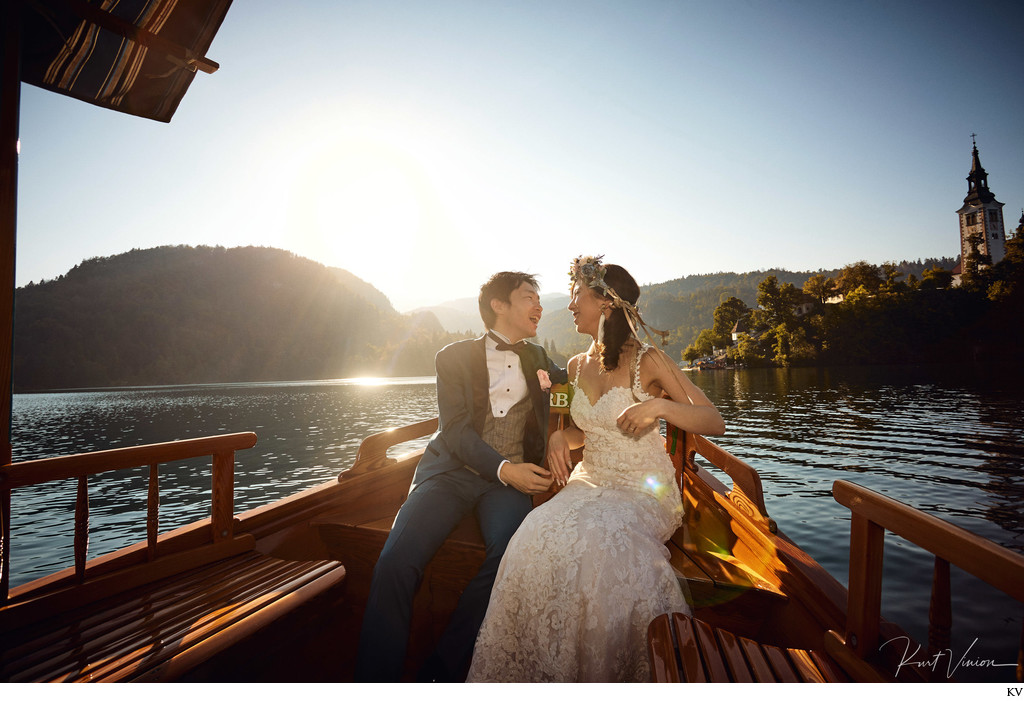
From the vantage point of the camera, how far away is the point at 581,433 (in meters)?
3.35

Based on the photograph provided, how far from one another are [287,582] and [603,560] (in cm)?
174

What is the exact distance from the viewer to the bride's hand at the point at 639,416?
8.38 ft

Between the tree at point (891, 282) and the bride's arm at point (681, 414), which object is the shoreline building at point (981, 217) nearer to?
the tree at point (891, 282)

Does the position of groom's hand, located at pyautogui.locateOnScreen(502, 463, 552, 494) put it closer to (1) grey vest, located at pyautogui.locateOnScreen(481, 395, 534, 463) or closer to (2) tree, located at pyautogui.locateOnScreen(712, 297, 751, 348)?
(1) grey vest, located at pyautogui.locateOnScreen(481, 395, 534, 463)

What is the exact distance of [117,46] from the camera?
9.12ft

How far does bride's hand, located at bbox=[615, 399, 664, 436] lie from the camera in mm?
2553

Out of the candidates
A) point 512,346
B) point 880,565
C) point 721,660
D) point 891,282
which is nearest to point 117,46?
point 512,346

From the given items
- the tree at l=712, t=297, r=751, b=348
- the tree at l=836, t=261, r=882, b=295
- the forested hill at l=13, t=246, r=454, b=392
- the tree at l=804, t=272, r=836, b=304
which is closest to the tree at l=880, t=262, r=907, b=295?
the tree at l=836, t=261, r=882, b=295

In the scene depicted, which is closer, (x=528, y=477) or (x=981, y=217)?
(x=528, y=477)

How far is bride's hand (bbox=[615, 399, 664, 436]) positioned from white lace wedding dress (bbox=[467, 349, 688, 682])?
43 cm

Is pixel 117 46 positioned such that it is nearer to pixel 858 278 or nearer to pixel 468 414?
pixel 468 414

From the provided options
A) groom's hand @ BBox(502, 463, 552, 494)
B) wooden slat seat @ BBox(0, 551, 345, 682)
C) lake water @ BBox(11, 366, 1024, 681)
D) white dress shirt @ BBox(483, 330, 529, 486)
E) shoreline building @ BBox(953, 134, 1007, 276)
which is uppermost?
shoreline building @ BBox(953, 134, 1007, 276)

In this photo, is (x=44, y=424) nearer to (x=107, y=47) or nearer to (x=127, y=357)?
(x=107, y=47)

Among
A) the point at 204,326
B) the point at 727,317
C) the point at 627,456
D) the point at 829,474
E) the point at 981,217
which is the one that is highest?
the point at 981,217
